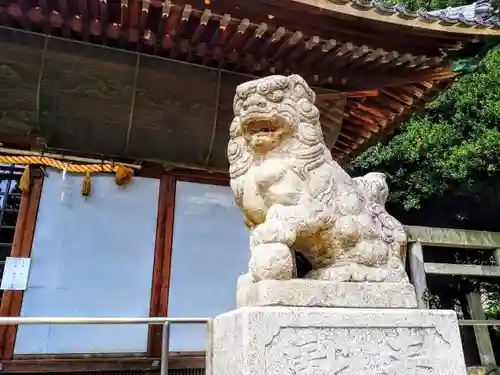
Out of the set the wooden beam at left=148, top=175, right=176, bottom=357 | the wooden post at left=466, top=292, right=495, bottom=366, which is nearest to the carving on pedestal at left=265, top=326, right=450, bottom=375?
the wooden beam at left=148, top=175, right=176, bottom=357

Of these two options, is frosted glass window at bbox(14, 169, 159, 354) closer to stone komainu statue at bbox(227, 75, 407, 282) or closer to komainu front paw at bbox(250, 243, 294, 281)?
stone komainu statue at bbox(227, 75, 407, 282)

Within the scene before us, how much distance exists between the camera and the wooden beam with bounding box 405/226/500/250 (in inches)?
208

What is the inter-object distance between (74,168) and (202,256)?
1.76m

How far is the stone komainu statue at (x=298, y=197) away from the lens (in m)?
2.33

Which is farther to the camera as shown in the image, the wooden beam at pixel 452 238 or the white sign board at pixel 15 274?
the wooden beam at pixel 452 238

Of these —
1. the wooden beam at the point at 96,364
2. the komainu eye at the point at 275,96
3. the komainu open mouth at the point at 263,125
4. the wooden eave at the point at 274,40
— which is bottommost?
the wooden beam at the point at 96,364

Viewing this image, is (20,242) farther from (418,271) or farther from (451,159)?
(451,159)

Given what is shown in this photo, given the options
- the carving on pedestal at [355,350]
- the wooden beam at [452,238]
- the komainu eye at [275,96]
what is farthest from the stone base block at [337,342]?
the wooden beam at [452,238]

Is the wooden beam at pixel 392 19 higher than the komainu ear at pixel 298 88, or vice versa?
the wooden beam at pixel 392 19

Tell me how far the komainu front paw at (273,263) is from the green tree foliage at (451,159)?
235 inches

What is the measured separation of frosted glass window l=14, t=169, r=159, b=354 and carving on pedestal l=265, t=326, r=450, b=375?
3028 millimetres

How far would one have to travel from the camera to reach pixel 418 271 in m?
5.10

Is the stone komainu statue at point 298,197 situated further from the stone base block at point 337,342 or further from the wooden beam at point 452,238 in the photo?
the wooden beam at point 452,238

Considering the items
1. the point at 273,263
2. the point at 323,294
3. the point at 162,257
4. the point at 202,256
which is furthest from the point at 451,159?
the point at 273,263
